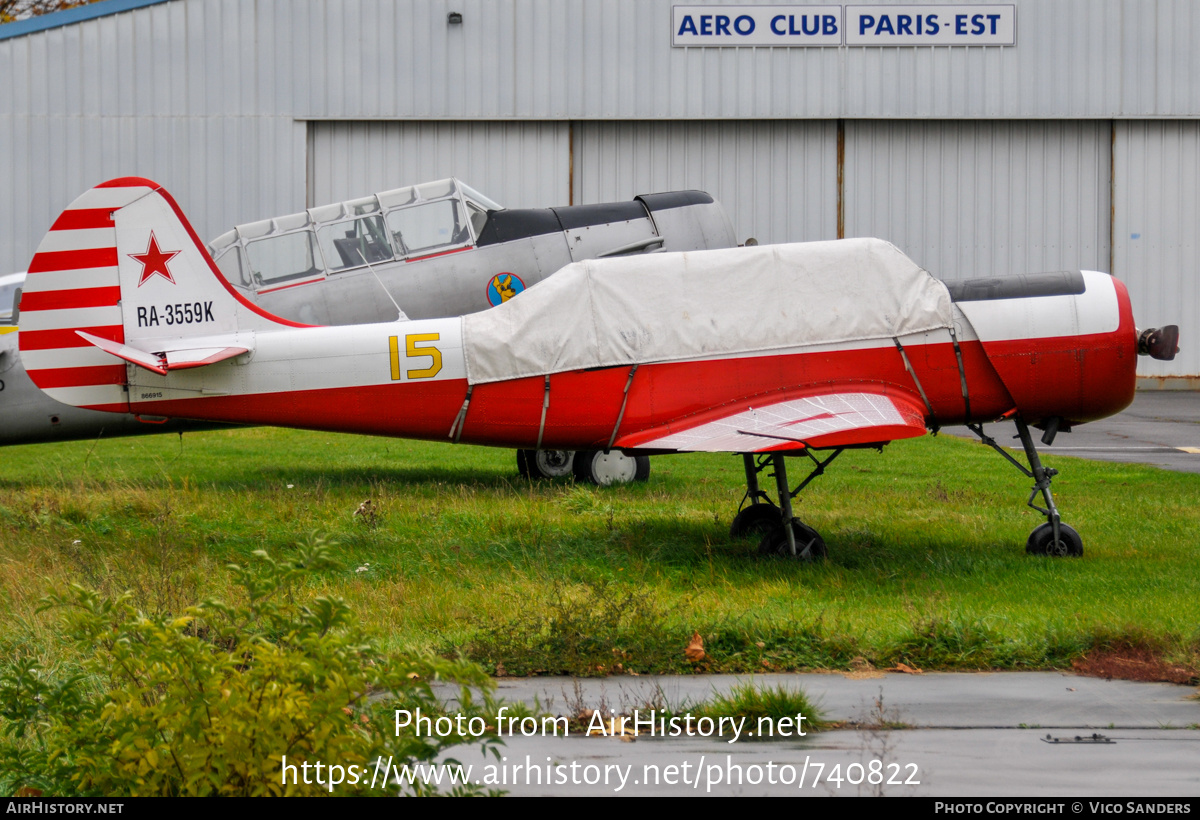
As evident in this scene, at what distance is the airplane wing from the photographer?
700cm

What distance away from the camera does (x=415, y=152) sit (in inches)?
942

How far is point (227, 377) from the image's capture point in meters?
8.07

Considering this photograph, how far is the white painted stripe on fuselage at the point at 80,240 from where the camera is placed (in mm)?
8125

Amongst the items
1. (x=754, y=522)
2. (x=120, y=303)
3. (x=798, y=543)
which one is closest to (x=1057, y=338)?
(x=798, y=543)

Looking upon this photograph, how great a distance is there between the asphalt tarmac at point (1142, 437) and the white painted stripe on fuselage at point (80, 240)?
397 inches

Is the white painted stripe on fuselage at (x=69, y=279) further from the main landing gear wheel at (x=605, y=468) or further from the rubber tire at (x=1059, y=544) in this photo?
the rubber tire at (x=1059, y=544)

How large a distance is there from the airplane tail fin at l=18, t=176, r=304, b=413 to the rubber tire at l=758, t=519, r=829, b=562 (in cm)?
395

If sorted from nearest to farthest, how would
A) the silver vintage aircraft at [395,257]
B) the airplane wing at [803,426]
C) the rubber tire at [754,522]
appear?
1. the airplane wing at [803,426]
2. the rubber tire at [754,522]
3. the silver vintage aircraft at [395,257]

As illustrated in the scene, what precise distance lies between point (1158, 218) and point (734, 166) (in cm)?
970

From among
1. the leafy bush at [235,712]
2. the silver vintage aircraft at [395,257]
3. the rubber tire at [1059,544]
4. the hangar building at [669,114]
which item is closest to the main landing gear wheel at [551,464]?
the silver vintage aircraft at [395,257]

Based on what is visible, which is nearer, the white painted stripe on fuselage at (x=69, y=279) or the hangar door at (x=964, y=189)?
the white painted stripe on fuselage at (x=69, y=279)

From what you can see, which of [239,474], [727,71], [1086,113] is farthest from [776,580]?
[1086,113]

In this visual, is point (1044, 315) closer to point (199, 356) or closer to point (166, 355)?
point (199, 356)

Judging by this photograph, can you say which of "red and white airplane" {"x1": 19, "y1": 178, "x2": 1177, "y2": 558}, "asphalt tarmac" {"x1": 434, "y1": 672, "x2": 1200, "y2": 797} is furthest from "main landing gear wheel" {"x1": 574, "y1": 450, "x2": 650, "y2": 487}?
"asphalt tarmac" {"x1": 434, "y1": 672, "x2": 1200, "y2": 797}
